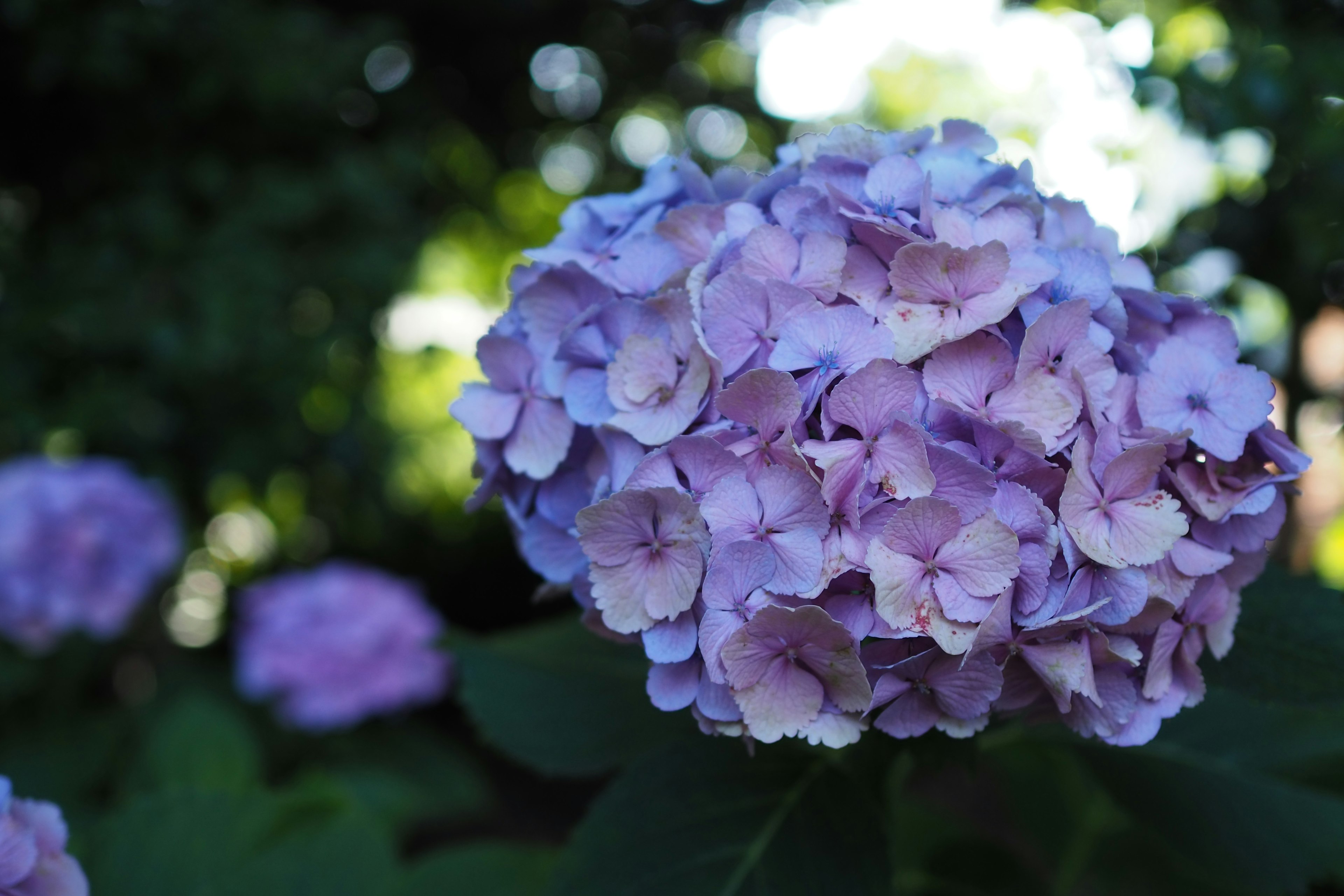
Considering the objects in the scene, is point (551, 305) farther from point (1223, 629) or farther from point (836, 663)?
point (1223, 629)

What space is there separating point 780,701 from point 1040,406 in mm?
→ 225

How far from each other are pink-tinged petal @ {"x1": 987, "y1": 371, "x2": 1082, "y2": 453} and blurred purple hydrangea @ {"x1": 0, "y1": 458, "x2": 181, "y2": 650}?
89.2 inches

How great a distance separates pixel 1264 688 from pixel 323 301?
248cm

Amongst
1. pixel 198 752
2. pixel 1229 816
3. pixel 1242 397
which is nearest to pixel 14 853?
pixel 1242 397

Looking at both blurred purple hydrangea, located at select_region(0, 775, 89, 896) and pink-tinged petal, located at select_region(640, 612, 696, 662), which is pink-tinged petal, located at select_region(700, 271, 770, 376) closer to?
pink-tinged petal, located at select_region(640, 612, 696, 662)

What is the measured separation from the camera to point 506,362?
26.9 inches

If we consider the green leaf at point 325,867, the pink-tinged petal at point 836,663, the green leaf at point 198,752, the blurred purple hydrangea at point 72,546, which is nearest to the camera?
the pink-tinged petal at point 836,663

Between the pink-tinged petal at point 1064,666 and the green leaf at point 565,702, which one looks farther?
the green leaf at point 565,702

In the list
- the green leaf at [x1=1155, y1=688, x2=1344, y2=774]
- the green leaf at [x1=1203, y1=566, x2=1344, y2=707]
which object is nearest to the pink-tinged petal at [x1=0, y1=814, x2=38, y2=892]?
the green leaf at [x1=1203, y1=566, x2=1344, y2=707]

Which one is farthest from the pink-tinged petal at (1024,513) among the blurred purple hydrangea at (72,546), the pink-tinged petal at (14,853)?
the blurred purple hydrangea at (72,546)

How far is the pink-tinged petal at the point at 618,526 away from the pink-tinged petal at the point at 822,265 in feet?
0.56

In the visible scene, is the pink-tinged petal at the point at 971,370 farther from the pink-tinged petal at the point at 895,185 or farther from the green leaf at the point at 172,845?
the green leaf at the point at 172,845

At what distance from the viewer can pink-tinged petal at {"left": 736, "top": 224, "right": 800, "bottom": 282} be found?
60 cm

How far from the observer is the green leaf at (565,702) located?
885mm
